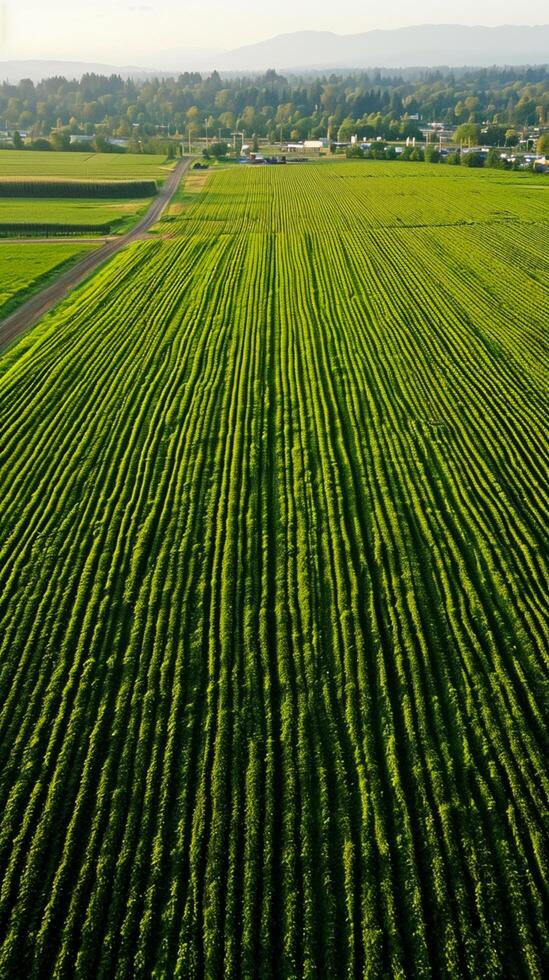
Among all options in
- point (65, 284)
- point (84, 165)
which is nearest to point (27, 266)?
point (65, 284)

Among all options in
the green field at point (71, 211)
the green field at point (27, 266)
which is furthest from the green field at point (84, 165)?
the green field at point (27, 266)

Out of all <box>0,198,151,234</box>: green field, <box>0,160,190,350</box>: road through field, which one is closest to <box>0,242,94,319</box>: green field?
<box>0,160,190,350</box>: road through field

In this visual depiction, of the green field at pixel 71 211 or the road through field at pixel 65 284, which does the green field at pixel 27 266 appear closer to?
the road through field at pixel 65 284

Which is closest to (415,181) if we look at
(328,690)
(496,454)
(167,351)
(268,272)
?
(268,272)

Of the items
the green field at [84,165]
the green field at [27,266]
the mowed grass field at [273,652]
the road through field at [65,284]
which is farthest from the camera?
the green field at [84,165]

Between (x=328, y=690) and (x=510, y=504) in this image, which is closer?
(x=328, y=690)

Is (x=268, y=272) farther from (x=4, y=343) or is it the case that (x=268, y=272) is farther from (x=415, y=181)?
(x=415, y=181)

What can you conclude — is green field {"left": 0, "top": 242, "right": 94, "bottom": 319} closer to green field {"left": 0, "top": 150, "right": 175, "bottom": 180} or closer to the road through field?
the road through field
